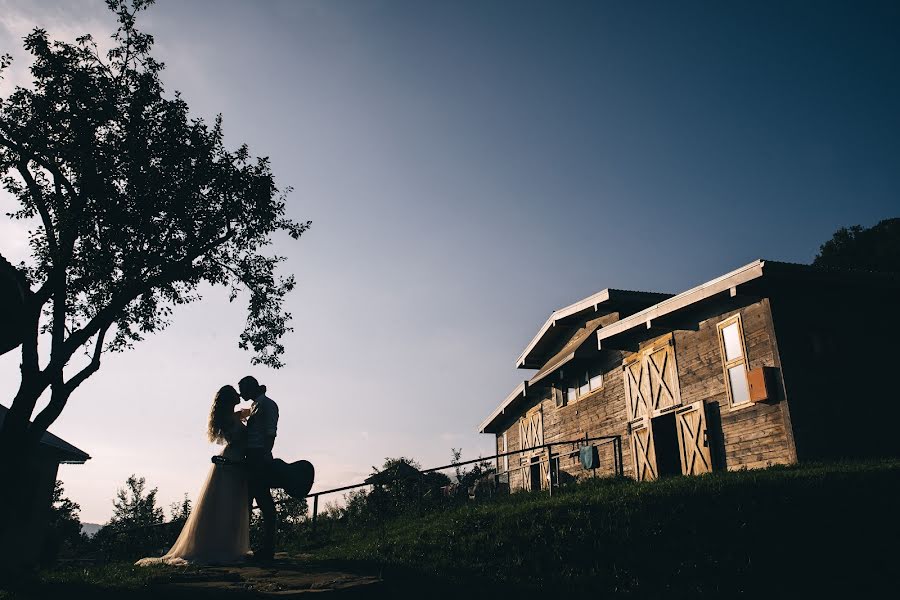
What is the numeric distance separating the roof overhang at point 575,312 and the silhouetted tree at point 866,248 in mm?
16763

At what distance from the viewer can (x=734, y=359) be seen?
514 inches

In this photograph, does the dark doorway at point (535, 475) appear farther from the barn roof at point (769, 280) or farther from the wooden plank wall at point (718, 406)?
the barn roof at point (769, 280)

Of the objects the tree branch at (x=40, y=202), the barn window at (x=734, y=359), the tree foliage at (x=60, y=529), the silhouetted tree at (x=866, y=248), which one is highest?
the silhouetted tree at (x=866, y=248)

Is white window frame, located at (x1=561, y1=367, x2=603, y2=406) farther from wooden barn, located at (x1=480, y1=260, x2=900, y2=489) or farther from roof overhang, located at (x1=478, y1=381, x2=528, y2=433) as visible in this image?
roof overhang, located at (x1=478, y1=381, x2=528, y2=433)

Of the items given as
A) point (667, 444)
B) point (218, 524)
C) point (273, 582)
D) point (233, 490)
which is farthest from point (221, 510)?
point (667, 444)

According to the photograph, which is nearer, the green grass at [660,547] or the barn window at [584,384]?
the green grass at [660,547]

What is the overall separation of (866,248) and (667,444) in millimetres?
24410

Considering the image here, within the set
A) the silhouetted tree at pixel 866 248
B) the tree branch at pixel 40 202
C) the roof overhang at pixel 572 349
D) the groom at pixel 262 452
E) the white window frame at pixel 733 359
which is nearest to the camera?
the groom at pixel 262 452

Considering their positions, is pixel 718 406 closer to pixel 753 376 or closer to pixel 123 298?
pixel 753 376

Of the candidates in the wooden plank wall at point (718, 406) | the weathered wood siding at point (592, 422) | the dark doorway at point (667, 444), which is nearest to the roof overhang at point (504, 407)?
the weathered wood siding at point (592, 422)

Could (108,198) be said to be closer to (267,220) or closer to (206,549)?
(267,220)

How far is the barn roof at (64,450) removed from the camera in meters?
20.2

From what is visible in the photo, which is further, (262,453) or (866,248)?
(866,248)

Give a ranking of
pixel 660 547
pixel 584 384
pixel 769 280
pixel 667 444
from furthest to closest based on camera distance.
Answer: pixel 584 384
pixel 667 444
pixel 769 280
pixel 660 547
